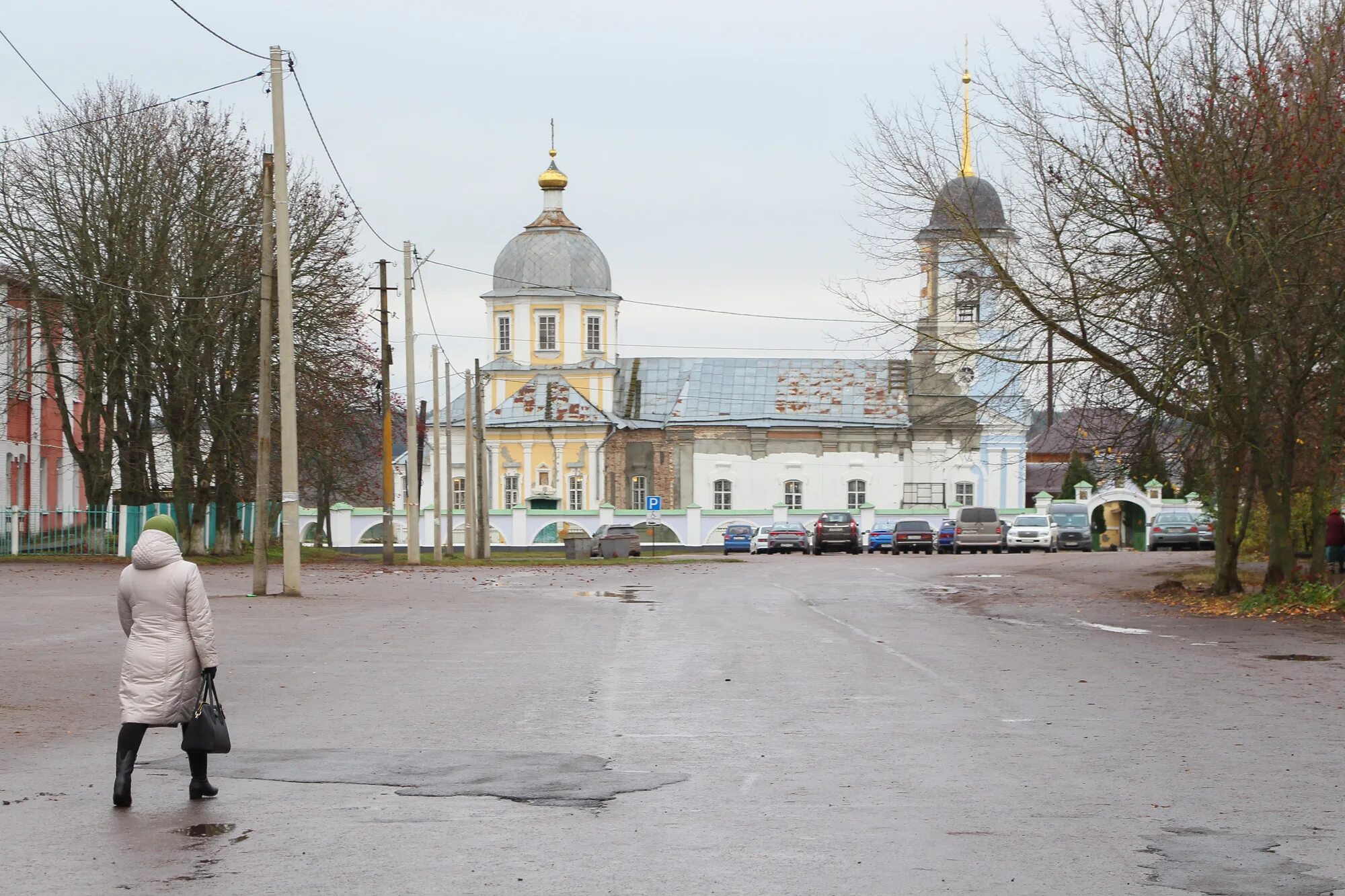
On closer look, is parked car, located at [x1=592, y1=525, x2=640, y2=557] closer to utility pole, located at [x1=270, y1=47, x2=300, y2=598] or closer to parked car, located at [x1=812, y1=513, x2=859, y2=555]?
parked car, located at [x1=812, y1=513, x2=859, y2=555]

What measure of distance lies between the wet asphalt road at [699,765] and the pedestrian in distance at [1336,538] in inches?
656

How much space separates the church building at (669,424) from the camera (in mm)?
85000

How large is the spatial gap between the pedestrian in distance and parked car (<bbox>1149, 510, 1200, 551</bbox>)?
28675 millimetres

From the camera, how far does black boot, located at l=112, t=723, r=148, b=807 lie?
28.8 ft

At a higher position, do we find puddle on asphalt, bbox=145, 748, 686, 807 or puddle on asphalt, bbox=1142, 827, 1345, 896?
puddle on asphalt, bbox=145, 748, 686, 807

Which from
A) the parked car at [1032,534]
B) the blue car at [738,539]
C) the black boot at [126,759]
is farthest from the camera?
the blue car at [738,539]

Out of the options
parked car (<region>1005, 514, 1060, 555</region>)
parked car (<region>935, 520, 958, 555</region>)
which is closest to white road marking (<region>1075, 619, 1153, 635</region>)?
parked car (<region>1005, 514, 1060, 555</region>)

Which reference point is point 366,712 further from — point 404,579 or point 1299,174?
point 404,579

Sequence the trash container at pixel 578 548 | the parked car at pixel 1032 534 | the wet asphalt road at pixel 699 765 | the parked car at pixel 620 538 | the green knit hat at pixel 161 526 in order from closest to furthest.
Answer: the wet asphalt road at pixel 699 765, the green knit hat at pixel 161 526, the trash container at pixel 578 548, the parked car at pixel 620 538, the parked car at pixel 1032 534

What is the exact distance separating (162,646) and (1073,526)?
65.2m

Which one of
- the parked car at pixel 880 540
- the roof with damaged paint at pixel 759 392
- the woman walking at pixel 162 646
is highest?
the roof with damaged paint at pixel 759 392

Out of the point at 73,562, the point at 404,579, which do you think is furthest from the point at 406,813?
the point at 73,562

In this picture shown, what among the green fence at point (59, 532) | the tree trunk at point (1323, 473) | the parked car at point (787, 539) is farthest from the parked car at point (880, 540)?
the tree trunk at point (1323, 473)

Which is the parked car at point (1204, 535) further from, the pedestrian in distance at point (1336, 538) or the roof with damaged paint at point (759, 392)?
the pedestrian in distance at point (1336, 538)
